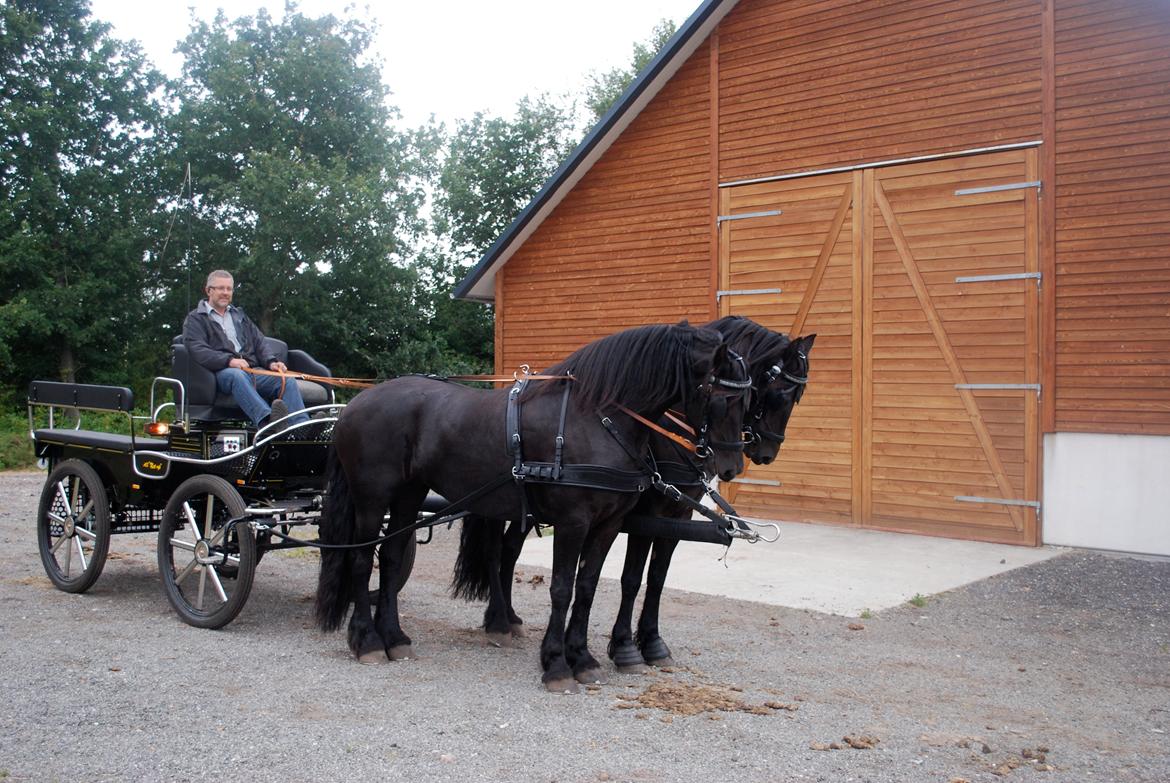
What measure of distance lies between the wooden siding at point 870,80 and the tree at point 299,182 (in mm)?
16656

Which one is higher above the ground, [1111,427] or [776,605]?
[1111,427]

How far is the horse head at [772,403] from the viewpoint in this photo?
5438mm

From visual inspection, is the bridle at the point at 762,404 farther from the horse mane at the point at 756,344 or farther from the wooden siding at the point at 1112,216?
the wooden siding at the point at 1112,216

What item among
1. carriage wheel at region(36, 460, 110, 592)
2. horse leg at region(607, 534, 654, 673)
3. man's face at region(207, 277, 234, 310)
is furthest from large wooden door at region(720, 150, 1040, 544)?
carriage wheel at region(36, 460, 110, 592)

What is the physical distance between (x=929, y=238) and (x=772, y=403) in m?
5.41

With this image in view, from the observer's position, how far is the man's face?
668 cm

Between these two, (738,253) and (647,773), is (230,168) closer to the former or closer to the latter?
(738,253)

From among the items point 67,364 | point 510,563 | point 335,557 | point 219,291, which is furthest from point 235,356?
point 67,364

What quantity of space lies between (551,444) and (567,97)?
92.1ft

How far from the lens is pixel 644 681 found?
5.12 meters

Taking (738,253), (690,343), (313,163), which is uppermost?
(313,163)

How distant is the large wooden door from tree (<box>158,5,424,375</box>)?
17197 mm

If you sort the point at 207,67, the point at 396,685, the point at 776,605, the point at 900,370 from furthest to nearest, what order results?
the point at 207,67 < the point at 900,370 < the point at 776,605 < the point at 396,685

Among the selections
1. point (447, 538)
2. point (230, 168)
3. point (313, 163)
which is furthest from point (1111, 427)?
point (230, 168)
